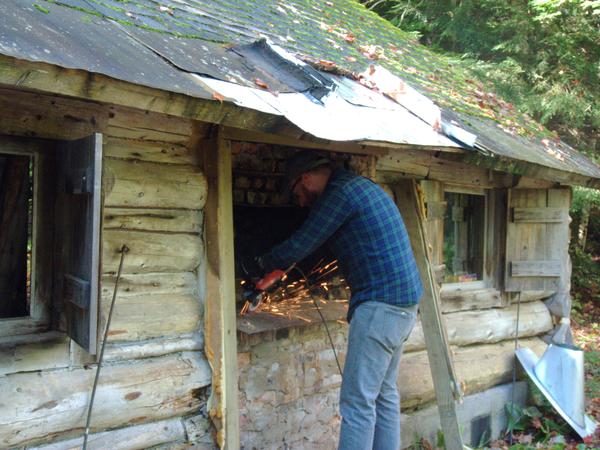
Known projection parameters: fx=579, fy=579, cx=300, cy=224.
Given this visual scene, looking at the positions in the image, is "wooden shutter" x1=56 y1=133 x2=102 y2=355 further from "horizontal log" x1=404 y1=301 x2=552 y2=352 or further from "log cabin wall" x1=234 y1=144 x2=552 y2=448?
"horizontal log" x1=404 y1=301 x2=552 y2=352

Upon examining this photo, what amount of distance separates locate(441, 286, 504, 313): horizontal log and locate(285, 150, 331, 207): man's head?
2689 millimetres

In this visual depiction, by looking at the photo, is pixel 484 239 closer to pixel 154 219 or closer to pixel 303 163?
pixel 303 163

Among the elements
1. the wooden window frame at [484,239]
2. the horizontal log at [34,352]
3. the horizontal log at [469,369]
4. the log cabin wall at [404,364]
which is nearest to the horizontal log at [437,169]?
the log cabin wall at [404,364]

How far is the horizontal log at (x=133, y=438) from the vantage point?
315cm

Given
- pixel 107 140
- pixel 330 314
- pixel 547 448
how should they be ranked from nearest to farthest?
pixel 107 140 → pixel 330 314 → pixel 547 448

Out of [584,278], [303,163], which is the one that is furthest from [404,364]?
[584,278]

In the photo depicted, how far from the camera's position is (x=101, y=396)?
3.23m

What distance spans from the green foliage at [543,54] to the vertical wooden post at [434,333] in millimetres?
7228

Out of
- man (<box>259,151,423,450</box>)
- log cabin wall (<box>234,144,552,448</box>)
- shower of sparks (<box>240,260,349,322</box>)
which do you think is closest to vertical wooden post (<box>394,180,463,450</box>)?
log cabin wall (<box>234,144,552,448</box>)

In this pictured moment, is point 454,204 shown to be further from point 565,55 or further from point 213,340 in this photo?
point 565,55

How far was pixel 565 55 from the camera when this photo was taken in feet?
36.7

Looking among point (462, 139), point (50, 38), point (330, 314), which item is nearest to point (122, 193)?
point (50, 38)

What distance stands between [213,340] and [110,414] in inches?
28.6

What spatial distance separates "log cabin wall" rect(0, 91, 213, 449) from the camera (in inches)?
118
